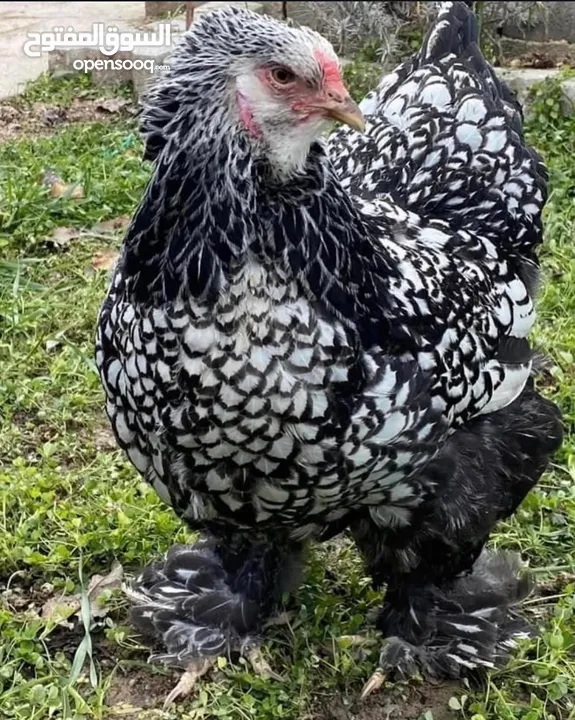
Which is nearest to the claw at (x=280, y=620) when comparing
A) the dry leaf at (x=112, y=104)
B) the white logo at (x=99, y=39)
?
the dry leaf at (x=112, y=104)

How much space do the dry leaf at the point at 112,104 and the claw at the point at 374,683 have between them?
376 cm

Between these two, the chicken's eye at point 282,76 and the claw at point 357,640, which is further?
the claw at point 357,640

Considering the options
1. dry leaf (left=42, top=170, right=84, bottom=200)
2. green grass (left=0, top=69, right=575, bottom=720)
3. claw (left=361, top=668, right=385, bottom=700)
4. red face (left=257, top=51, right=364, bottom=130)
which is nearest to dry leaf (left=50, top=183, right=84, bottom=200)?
dry leaf (left=42, top=170, right=84, bottom=200)

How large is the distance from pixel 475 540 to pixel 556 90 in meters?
3.22

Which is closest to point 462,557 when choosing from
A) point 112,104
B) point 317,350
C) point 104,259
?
point 317,350

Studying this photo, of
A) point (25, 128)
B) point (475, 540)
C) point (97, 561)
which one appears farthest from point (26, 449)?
point (25, 128)

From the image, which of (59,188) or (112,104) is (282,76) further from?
(112,104)

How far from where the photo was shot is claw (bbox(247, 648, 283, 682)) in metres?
2.30

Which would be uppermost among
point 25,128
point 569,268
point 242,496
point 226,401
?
point 226,401

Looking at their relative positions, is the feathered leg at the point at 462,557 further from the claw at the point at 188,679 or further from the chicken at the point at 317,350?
the claw at the point at 188,679

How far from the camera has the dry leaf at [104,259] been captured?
383 centimetres

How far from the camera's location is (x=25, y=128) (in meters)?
5.09

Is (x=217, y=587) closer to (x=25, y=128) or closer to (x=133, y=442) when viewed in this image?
(x=133, y=442)

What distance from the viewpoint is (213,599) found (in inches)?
96.7
